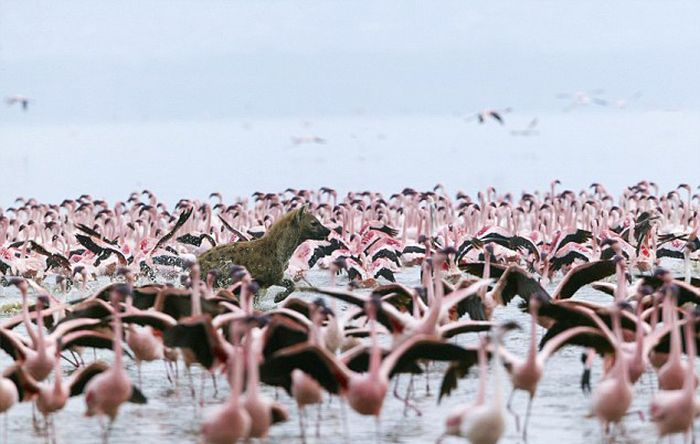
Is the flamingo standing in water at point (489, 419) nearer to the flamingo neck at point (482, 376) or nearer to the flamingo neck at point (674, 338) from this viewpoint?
the flamingo neck at point (482, 376)

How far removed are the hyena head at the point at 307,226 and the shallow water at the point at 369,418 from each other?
15.1 feet

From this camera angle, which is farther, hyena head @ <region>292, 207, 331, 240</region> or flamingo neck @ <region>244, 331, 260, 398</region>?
hyena head @ <region>292, 207, 331, 240</region>

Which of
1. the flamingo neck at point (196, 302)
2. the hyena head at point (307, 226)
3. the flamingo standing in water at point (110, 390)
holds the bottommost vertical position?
the flamingo standing in water at point (110, 390)

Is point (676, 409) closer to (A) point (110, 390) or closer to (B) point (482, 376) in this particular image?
(B) point (482, 376)

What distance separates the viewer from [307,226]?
1959cm

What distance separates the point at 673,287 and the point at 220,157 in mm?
98258

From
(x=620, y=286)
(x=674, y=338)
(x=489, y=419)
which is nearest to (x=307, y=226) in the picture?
(x=620, y=286)

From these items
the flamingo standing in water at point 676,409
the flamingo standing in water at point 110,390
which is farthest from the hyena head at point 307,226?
the flamingo standing in water at point 676,409

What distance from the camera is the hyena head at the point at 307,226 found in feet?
64.0

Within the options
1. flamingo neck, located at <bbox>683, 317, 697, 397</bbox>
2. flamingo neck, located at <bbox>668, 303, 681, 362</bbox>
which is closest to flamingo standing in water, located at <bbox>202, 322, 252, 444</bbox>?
flamingo neck, located at <bbox>683, 317, 697, 397</bbox>

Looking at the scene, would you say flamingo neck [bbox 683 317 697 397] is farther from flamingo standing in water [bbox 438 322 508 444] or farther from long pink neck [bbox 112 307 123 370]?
long pink neck [bbox 112 307 123 370]

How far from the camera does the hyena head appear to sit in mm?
19500

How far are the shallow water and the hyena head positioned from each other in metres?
4.61

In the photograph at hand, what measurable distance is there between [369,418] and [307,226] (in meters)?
6.74
